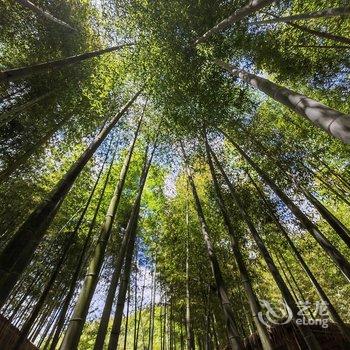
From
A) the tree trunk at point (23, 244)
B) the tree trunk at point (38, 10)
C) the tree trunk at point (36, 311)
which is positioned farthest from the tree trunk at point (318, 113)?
the tree trunk at point (36, 311)

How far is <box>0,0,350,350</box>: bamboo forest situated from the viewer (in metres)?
4.77

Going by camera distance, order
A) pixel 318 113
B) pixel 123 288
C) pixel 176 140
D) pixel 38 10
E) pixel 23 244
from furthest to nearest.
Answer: pixel 176 140 < pixel 38 10 < pixel 123 288 < pixel 23 244 < pixel 318 113

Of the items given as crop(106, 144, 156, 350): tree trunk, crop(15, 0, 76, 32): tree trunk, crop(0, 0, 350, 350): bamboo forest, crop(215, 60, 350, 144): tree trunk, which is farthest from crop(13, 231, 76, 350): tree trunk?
crop(215, 60, 350, 144): tree trunk

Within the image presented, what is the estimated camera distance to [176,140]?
776cm

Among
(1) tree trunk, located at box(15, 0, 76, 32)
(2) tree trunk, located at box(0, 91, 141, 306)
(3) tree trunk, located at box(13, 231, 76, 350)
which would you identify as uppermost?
(1) tree trunk, located at box(15, 0, 76, 32)

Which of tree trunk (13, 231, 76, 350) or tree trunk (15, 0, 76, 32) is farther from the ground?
tree trunk (15, 0, 76, 32)

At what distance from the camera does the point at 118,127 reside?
279 inches

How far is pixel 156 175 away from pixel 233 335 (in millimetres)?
6033

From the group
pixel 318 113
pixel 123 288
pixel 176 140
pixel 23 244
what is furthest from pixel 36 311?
pixel 176 140

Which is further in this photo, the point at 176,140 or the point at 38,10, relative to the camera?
the point at 176,140

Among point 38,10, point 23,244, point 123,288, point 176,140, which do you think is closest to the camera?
point 23,244

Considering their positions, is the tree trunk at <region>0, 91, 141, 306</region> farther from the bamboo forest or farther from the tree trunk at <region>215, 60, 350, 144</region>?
the tree trunk at <region>215, 60, 350, 144</region>

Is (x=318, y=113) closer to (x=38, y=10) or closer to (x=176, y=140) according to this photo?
(x=38, y=10)

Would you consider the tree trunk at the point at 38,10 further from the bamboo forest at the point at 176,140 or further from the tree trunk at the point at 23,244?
the tree trunk at the point at 23,244
